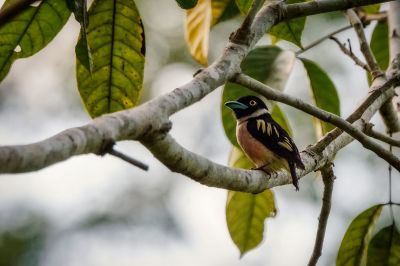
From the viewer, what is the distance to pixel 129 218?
11977 mm

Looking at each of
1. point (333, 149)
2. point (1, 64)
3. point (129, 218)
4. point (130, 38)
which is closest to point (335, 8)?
point (333, 149)

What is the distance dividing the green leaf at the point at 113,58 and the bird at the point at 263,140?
2.54 feet

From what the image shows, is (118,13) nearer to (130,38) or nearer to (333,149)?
(130,38)

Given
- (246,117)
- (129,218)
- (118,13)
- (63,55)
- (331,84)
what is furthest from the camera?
(129,218)

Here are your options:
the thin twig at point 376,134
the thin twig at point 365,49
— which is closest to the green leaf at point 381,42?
the thin twig at point 365,49

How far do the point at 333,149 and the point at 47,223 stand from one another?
27.8 feet

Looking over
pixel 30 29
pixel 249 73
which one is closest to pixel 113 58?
pixel 30 29

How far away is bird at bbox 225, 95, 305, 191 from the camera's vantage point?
152 inches

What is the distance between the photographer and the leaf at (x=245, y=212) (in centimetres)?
419

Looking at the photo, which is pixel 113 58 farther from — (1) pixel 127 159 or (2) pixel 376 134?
(1) pixel 127 159

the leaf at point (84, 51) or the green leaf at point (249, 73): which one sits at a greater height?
the green leaf at point (249, 73)

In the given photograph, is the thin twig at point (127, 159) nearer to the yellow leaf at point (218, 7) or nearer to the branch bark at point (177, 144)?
the branch bark at point (177, 144)

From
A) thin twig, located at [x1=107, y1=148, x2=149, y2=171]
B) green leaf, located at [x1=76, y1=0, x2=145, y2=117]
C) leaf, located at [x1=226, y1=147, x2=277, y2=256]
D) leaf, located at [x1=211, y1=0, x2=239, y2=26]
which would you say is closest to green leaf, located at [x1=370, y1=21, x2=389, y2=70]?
leaf, located at [x1=211, y1=0, x2=239, y2=26]

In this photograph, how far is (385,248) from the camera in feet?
13.0
